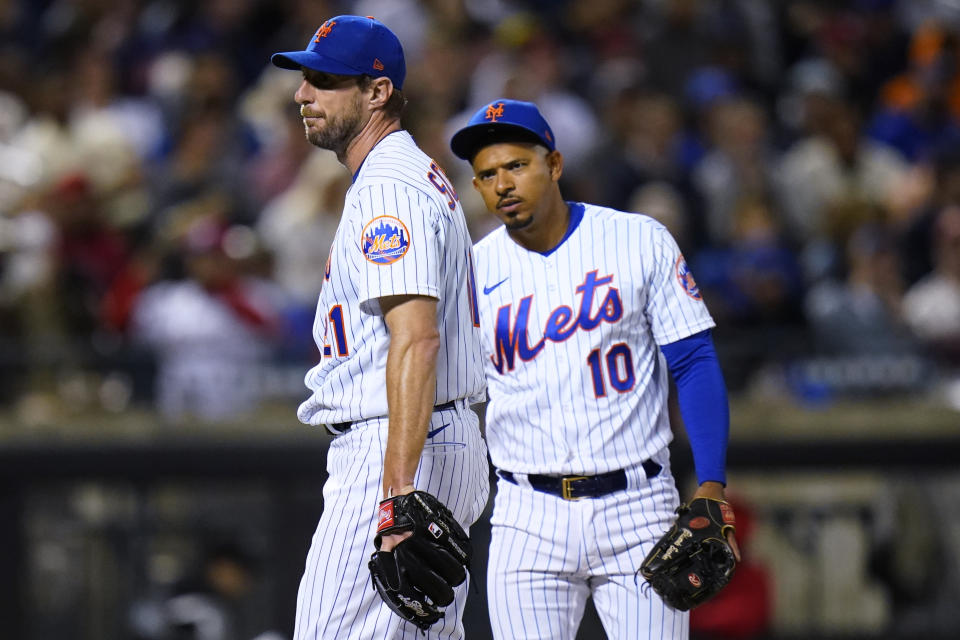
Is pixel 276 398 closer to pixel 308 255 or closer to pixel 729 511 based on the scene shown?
pixel 308 255

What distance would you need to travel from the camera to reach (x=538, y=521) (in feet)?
13.0

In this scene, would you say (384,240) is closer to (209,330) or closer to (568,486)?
(568,486)

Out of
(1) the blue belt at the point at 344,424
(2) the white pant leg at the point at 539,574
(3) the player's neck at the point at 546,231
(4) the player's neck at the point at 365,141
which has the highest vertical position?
(4) the player's neck at the point at 365,141

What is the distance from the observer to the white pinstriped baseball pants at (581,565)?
3867 mm

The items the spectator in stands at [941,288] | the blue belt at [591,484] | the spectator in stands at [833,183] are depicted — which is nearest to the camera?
the blue belt at [591,484]

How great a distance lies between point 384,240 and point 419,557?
725 millimetres

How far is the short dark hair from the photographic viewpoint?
3529mm

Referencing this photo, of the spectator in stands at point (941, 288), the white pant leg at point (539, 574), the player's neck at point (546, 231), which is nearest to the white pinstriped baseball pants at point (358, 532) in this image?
the white pant leg at point (539, 574)

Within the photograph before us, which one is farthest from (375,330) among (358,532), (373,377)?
(358,532)

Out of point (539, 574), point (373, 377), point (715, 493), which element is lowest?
point (539, 574)

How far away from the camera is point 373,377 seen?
3434mm

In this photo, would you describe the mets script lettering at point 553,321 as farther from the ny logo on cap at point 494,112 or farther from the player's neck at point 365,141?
the player's neck at point 365,141

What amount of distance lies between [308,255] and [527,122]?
390 cm

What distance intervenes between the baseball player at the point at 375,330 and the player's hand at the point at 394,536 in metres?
0.02
